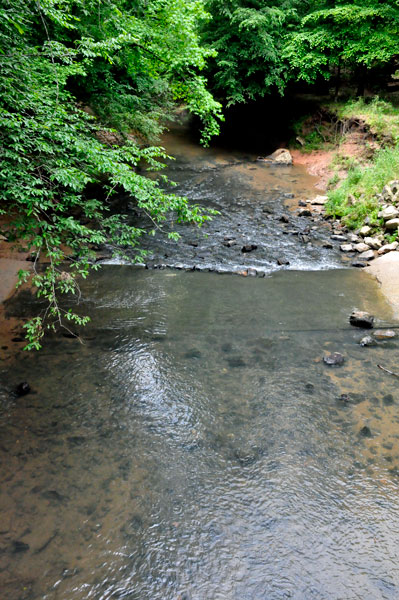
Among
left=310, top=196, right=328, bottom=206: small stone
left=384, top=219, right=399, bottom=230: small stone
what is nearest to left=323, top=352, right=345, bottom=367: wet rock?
left=384, top=219, right=399, bottom=230: small stone

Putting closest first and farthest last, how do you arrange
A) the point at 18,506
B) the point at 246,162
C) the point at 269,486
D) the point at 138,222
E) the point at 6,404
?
the point at 18,506 < the point at 269,486 < the point at 6,404 < the point at 138,222 < the point at 246,162

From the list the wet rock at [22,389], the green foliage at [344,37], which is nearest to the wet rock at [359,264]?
the wet rock at [22,389]

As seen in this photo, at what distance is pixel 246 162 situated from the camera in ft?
53.7

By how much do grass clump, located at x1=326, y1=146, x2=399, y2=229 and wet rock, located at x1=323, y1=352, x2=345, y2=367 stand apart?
542 cm

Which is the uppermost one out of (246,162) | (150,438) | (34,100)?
(34,100)

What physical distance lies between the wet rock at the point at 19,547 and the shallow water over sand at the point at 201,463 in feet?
0.08

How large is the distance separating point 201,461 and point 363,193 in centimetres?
936

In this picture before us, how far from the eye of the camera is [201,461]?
3795mm

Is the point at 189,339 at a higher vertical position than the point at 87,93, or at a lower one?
lower

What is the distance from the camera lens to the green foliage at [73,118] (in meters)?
3.58

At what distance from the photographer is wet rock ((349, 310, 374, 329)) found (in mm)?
5957

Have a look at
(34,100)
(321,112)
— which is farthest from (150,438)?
(321,112)

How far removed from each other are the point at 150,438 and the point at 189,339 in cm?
189

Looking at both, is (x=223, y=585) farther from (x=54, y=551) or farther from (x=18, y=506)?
(x=18, y=506)
